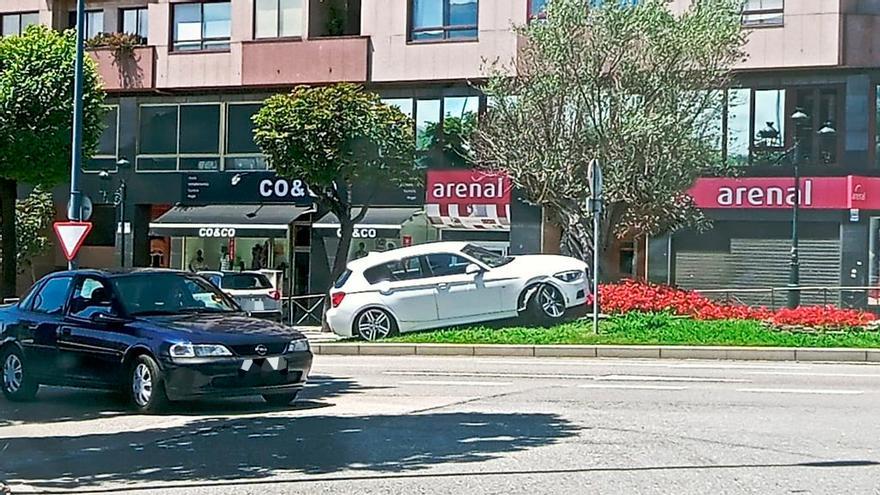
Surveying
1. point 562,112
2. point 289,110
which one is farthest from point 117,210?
point 562,112

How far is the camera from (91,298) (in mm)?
14406

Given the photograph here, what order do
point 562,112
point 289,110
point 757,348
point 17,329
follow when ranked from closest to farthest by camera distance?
point 17,329 < point 757,348 < point 562,112 < point 289,110

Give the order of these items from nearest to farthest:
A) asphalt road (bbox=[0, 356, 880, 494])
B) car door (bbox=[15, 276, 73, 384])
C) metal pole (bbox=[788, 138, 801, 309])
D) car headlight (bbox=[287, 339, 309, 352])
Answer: asphalt road (bbox=[0, 356, 880, 494]) → car headlight (bbox=[287, 339, 309, 352]) → car door (bbox=[15, 276, 73, 384]) → metal pole (bbox=[788, 138, 801, 309])

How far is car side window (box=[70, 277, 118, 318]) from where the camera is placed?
14.1m

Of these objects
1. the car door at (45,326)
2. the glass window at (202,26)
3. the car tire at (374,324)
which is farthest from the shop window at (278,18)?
the car door at (45,326)

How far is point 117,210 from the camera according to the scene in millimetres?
38875

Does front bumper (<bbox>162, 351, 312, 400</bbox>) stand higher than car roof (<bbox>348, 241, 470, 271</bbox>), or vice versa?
car roof (<bbox>348, 241, 470, 271</bbox>)

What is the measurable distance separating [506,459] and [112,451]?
3.47 m

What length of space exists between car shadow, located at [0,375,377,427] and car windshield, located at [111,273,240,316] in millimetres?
1047

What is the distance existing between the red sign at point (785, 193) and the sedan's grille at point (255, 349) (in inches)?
741

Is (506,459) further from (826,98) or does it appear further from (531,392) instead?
(826,98)

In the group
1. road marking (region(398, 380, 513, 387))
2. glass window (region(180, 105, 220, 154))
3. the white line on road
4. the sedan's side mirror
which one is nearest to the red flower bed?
the sedan's side mirror

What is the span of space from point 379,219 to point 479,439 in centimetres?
2368

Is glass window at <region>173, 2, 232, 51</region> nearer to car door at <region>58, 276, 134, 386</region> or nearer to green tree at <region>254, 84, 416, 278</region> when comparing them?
green tree at <region>254, 84, 416, 278</region>
